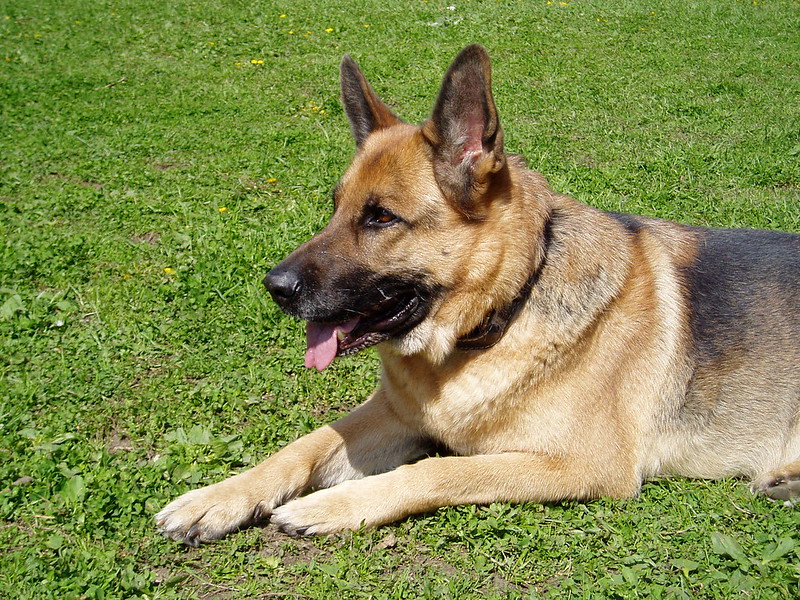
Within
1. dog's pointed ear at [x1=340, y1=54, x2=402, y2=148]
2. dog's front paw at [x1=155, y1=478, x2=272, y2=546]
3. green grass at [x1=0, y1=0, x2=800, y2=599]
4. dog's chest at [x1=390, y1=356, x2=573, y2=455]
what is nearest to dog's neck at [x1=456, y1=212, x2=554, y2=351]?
dog's chest at [x1=390, y1=356, x2=573, y2=455]

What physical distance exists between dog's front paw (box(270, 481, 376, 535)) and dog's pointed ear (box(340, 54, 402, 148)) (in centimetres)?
191

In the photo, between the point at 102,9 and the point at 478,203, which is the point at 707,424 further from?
the point at 102,9

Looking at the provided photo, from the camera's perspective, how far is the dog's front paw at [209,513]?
3193mm

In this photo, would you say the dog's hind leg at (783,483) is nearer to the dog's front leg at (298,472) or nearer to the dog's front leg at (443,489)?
the dog's front leg at (443,489)

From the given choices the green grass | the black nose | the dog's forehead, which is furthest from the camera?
the dog's forehead

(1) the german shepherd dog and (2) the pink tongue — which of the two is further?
(2) the pink tongue

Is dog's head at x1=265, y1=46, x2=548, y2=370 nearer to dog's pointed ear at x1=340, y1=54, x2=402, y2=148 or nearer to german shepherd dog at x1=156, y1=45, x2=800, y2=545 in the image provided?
german shepherd dog at x1=156, y1=45, x2=800, y2=545

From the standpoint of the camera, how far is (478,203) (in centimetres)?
334

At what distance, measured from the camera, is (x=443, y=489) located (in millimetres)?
3359

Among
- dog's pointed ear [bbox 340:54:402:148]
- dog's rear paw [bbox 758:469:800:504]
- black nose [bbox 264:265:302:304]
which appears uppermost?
dog's pointed ear [bbox 340:54:402:148]

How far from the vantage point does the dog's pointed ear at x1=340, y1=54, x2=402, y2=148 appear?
380cm

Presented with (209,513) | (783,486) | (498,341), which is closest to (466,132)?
(498,341)

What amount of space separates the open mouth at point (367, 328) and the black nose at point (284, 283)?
9.8 inches

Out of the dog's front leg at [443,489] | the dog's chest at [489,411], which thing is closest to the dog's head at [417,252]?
the dog's chest at [489,411]
